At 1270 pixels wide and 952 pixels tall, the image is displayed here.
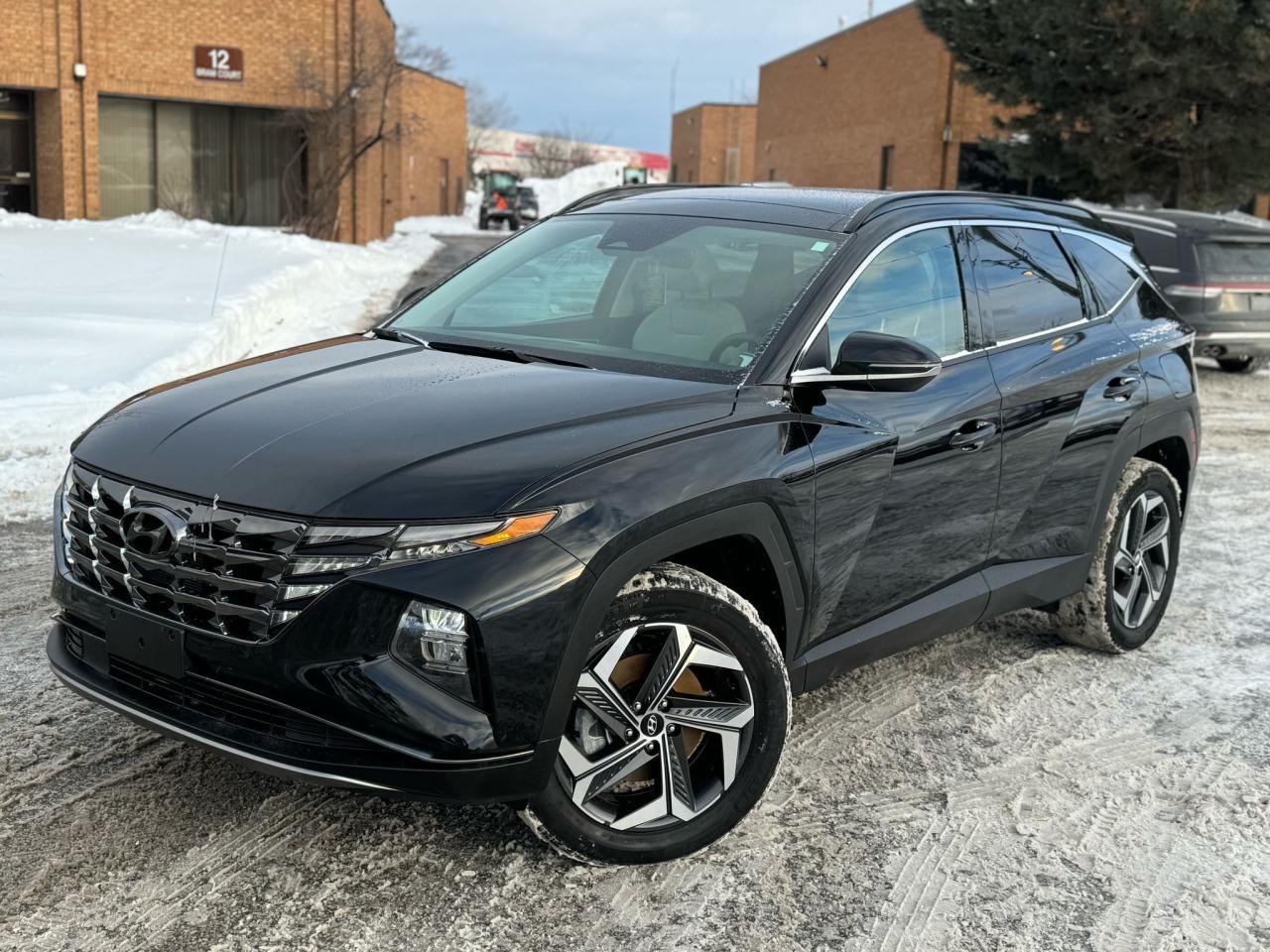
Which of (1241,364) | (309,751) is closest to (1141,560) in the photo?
(309,751)

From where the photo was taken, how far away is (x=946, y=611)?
418 cm

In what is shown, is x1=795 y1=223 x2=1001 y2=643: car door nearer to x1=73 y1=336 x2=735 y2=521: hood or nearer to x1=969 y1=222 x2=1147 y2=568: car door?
x1=969 y1=222 x2=1147 y2=568: car door

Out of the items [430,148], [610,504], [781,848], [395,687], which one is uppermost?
[430,148]

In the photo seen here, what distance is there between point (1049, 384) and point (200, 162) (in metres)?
28.1

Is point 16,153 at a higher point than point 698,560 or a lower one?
higher

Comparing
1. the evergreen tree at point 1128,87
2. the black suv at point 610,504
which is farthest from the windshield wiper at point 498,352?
the evergreen tree at point 1128,87

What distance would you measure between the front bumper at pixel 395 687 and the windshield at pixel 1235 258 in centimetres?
1164

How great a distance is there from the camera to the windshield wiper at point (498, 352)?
149 inches

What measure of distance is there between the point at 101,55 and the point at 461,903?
28339mm

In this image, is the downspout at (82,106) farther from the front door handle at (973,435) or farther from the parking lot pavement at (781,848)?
the front door handle at (973,435)

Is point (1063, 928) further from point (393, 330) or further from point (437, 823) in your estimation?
point (393, 330)

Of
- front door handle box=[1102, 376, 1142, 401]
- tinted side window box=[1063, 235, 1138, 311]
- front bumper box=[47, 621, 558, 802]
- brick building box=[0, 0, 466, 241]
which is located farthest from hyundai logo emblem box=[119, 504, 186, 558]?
brick building box=[0, 0, 466, 241]

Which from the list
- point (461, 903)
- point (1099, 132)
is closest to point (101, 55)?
point (1099, 132)

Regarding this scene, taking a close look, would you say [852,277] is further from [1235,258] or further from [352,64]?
[352,64]
